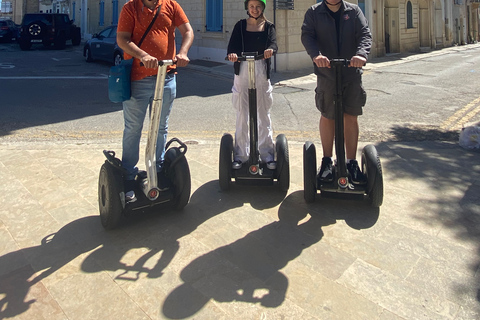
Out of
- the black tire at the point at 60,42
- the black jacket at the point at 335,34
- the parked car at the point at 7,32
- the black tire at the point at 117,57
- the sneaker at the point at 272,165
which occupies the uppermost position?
the parked car at the point at 7,32

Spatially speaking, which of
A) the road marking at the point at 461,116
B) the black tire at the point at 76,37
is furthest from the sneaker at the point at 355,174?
the black tire at the point at 76,37

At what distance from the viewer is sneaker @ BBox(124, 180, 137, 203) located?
124 inches

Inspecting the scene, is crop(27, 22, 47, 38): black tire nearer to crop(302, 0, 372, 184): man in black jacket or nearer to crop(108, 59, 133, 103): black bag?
→ crop(108, 59, 133, 103): black bag

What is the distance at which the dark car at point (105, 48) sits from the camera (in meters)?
13.9

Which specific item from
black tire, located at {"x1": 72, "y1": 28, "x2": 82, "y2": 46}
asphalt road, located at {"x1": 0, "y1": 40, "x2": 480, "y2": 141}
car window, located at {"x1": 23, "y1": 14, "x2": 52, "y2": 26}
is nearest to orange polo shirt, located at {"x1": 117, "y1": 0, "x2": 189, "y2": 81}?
asphalt road, located at {"x1": 0, "y1": 40, "x2": 480, "y2": 141}

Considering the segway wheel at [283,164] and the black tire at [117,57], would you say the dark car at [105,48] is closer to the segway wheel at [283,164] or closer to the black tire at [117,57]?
the black tire at [117,57]

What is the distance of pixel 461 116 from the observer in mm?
7527

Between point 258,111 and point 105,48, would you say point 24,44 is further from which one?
point 258,111

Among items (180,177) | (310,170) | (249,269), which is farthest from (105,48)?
(249,269)

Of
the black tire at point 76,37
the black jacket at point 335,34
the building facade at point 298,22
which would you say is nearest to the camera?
the black jacket at point 335,34

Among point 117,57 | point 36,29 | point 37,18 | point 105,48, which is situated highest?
point 37,18

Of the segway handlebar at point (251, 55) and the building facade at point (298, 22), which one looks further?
the building facade at point (298, 22)

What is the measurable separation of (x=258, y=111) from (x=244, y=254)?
1527 mm

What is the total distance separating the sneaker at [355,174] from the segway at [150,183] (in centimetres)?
140
